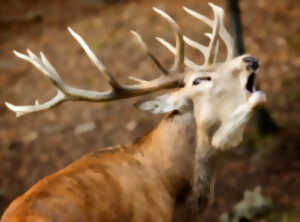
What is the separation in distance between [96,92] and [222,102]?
101 centimetres

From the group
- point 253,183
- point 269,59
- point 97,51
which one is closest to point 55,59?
point 97,51

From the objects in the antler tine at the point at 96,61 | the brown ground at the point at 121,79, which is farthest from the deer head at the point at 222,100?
the brown ground at the point at 121,79

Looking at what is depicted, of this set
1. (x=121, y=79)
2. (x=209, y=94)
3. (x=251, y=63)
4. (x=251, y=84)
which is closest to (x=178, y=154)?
(x=209, y=94)

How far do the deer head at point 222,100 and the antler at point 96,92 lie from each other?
14 cm

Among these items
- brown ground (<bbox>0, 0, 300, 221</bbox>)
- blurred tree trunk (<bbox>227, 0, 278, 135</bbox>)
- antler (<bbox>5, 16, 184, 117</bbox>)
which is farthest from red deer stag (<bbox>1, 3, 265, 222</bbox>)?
blurred tree trunk (<bbox>227, 0, 278, 135</bbox>)

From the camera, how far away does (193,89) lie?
3.78 metres

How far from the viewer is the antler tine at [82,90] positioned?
3.48m

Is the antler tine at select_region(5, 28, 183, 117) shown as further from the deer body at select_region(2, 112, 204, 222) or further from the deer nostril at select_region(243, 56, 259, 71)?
the deer nostril at select_region(243, 56, 259, 71)

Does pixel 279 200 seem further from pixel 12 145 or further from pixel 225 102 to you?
pixel 12 145

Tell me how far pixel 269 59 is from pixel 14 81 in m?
4.70

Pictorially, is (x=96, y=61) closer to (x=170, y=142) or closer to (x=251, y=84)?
(x=170, y=142)

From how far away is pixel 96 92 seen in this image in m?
3.72

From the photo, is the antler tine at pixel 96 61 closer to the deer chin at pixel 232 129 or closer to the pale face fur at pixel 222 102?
the pale face fur at pixel 222 102

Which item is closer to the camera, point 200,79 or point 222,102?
point 222,102
